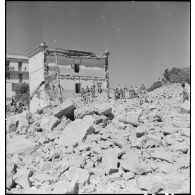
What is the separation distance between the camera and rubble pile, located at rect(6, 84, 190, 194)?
538cm

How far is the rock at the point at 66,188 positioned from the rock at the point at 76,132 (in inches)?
53.3

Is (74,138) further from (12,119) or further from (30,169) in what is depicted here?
(12,119)

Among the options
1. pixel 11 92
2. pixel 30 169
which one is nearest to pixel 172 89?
pixel 30 169

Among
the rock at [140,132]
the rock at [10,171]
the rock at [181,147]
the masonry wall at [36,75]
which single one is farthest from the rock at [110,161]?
the masonry wall at [36,75]

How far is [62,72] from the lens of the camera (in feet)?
48.9

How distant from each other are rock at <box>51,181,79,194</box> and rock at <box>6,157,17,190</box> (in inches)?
31.1

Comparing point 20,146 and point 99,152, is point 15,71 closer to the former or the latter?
point 20,146

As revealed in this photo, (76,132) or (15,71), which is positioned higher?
(15,71)

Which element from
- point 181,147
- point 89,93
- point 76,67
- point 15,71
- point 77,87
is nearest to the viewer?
point 181,147

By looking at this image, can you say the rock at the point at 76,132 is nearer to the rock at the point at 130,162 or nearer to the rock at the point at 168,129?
the rock at the point at 130,162

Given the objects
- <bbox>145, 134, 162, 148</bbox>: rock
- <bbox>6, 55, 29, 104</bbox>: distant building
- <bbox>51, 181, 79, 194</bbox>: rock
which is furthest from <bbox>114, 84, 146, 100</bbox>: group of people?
<bbox>6, 55, 29, 104</bbox>: distant building

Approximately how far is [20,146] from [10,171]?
968 mm

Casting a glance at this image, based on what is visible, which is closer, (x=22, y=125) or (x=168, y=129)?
(x=168, y=129)

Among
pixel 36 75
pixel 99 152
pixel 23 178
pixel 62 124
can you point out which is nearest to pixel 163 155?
pixel 99 152
